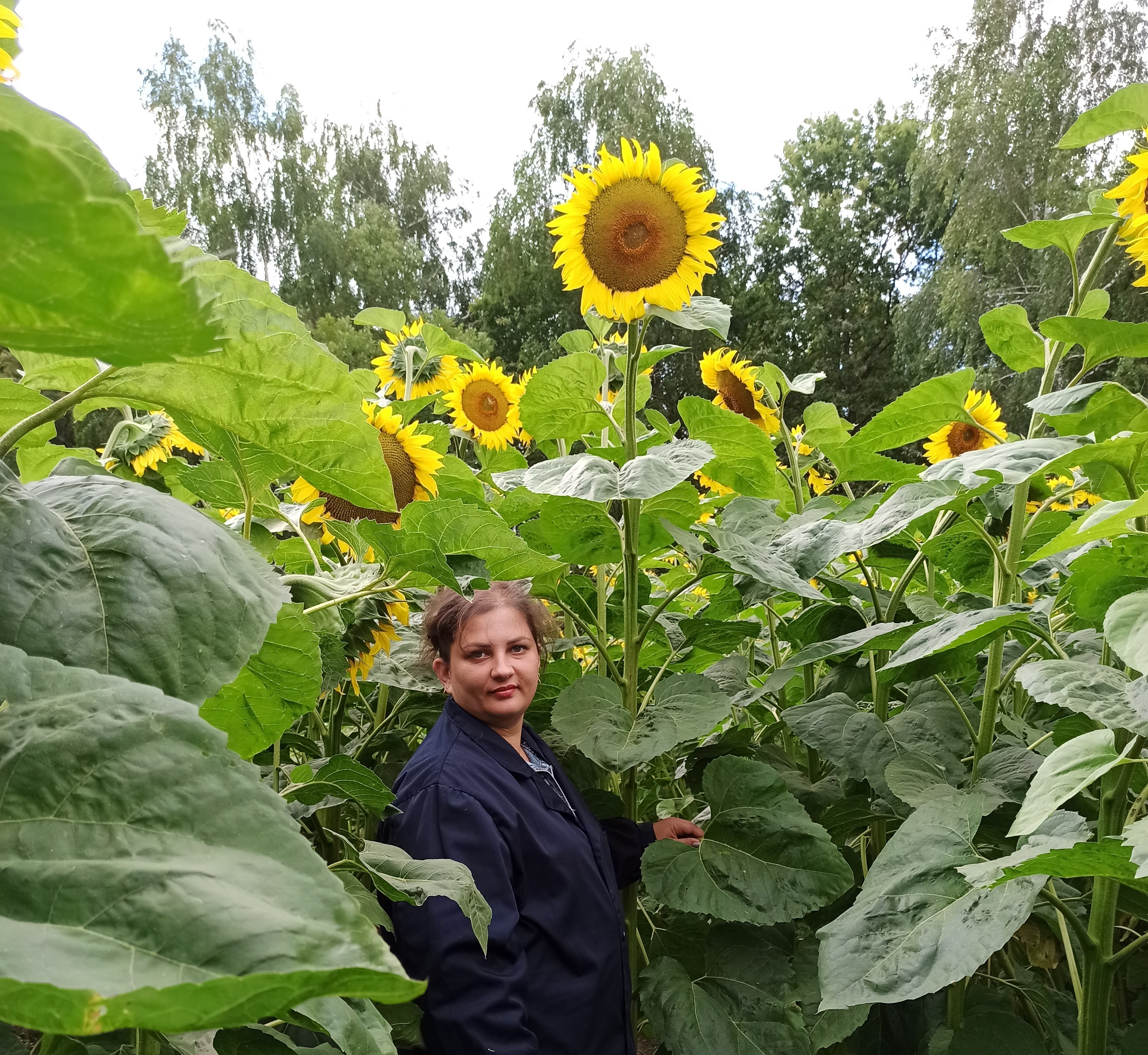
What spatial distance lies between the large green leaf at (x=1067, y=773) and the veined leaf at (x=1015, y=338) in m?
0.63

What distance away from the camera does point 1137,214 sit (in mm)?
1164

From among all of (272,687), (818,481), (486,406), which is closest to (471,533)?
(272,687)

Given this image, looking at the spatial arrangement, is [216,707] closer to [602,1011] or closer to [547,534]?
[547,534]

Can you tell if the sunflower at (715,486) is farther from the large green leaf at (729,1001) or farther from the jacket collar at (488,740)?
the large green leaf at (729,1001)

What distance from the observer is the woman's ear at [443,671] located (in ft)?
5.48

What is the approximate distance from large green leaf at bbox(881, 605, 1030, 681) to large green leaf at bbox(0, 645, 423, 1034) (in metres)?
0.77

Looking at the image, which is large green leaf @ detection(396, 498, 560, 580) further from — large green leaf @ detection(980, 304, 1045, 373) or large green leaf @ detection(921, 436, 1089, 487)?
large green leaf @ detection(980, 304, 1045, 373)

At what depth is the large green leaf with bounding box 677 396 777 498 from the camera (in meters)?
1.59

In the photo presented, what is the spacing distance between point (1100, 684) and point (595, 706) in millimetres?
677

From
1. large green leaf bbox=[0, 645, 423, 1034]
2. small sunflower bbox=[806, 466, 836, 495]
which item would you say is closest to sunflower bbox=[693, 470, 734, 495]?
small sunflower bbox=[806, 466, 836, 495]

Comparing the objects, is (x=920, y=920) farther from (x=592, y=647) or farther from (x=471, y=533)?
(x=592, y=647)

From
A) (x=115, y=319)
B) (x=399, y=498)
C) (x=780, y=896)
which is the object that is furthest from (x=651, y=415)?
(x=115, y=319)

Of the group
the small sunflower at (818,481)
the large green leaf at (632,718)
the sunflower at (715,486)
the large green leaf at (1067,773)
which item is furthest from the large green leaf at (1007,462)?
the small sunflower at (818,481)

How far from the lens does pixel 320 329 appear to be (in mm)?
15523
